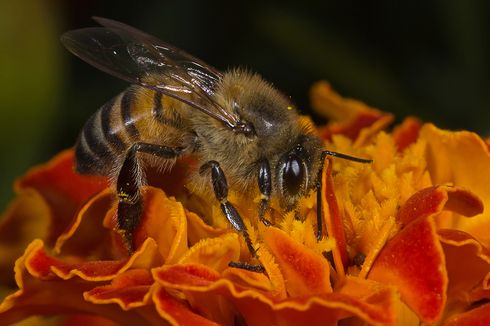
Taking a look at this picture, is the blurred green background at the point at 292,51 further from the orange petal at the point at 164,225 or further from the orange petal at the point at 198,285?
the orange petal at the point at 198,285

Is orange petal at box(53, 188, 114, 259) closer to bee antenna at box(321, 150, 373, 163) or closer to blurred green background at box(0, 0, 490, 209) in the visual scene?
bee antenna at box(321, 150, 373, 163)

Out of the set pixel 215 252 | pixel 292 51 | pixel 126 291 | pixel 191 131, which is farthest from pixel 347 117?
pixel 126 291

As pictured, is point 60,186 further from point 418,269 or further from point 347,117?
point 418,269

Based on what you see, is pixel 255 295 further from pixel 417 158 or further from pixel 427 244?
pixel 417 158

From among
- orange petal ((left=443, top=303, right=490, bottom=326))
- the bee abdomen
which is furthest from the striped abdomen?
orange petal ((left=443, top=303, right=490, bottom=326))

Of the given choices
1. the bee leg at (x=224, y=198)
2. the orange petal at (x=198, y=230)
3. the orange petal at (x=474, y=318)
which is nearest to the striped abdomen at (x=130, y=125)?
the bee leg at (x=224, y=198)

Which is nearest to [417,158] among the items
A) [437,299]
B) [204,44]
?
[437,299]

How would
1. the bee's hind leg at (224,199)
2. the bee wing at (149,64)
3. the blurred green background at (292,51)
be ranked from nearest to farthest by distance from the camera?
the bee's hind leg at (224,199)
the bee wing at (149,64)
the blurred green background at (292,51)
